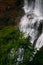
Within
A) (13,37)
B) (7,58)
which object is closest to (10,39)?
(13,37)

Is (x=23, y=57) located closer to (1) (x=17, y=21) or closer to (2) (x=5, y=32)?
(2) (x=5, y=32)

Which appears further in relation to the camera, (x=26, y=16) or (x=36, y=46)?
(x=26, y=16)

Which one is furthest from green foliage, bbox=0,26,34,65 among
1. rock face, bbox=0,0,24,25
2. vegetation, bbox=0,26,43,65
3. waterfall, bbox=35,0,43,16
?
waterfall, bbox=35,0,43,16

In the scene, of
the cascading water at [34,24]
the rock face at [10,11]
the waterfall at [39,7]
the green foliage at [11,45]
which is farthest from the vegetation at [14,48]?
the waterfall at [39,7]

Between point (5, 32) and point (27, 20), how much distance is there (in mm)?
1280

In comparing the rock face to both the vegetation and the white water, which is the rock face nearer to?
the white water

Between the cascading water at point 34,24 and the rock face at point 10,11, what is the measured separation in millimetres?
248

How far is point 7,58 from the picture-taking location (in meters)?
8.80

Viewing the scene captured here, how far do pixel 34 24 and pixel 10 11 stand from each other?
5.12ft

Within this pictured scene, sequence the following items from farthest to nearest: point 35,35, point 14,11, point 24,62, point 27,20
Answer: point 14,11 < point 27,20 < point 35,35 < point 24,62

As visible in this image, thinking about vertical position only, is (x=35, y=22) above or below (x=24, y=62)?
above

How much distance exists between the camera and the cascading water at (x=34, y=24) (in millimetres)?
9999

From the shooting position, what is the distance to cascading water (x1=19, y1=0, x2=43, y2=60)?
9999 millimetres

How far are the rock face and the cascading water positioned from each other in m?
0.25
